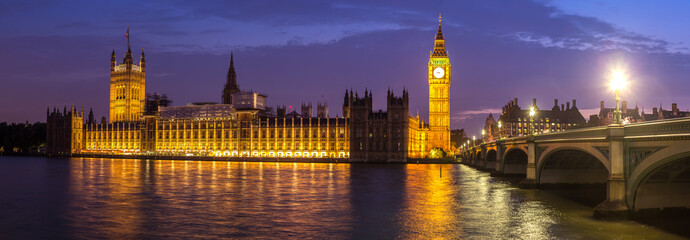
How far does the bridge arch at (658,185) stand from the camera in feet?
98.6

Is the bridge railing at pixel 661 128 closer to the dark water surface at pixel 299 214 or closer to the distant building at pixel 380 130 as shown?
the dark water surface at pixel 299 214

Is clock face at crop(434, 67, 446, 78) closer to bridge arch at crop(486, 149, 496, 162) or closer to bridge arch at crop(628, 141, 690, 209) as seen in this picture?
bridge arch at crop(486, 149, 496, 162)

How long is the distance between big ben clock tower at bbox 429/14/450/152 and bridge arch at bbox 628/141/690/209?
145 m

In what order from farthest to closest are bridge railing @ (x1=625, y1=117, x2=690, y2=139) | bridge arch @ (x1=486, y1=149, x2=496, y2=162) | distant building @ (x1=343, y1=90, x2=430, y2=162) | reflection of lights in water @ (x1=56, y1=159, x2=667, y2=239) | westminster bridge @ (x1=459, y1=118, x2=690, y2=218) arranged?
distant building @ (x1=343, y1=90, x2=430, y2=162), bridge arch @ (x1=486, y1=149, x2=496, y2=162), reflection of lights in water @ (x1=56, y1=159, x2=667, y2=239), westminster bridge @ (x1=459, y1=118, x2=690, y2=218), bridge railing @ (x1=625, y1=117, x2=690, y2=139)

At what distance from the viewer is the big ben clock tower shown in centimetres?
18088

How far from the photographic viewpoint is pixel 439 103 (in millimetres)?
181625

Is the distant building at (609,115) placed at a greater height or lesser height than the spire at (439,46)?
lesser

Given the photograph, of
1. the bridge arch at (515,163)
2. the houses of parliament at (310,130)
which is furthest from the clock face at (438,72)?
the bridge arch at (515,163)

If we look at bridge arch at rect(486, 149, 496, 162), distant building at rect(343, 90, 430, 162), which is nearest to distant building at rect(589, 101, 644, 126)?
distant building at rect(343, 90, 430, 162)

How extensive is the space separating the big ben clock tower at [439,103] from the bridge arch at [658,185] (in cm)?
14474

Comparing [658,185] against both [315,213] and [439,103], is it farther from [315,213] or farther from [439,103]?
[439,103]

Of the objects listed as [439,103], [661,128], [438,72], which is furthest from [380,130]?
[661,128]

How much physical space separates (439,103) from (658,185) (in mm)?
149333

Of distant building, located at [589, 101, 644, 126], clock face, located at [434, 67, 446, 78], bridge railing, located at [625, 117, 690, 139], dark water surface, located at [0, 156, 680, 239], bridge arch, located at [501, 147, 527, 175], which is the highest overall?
clock face, located at [434, 67, 446, 78]
